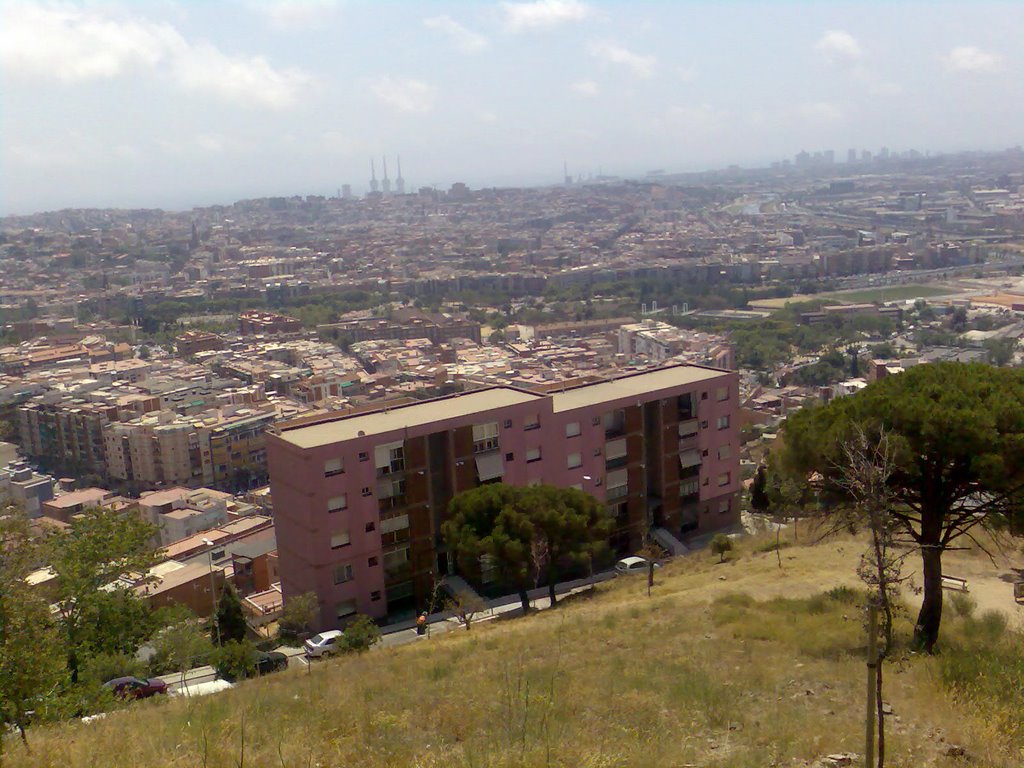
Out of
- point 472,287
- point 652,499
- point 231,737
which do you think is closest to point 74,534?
point 231,737

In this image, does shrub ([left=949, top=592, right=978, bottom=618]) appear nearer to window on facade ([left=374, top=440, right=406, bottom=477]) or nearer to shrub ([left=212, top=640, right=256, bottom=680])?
shrub ([left=212, top=640, right=256, bottom=680])

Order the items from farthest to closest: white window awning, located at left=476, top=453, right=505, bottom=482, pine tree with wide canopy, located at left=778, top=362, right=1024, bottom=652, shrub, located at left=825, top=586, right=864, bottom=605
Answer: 1. white window awning, located at left=476, top=453, right=505, bottom=482
2. shrub, located at left=825, top=586, right=864, bottom=605
3. pine tree with wide canopy, located at left=778, top=362, right=1024, bottom=652

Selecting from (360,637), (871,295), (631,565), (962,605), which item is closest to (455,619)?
(360,637)

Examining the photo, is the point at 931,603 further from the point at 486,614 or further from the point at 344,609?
the point at 344,609

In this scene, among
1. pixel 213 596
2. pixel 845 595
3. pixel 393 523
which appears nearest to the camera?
pixel 845 595

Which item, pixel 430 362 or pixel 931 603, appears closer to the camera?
pixel 931 603

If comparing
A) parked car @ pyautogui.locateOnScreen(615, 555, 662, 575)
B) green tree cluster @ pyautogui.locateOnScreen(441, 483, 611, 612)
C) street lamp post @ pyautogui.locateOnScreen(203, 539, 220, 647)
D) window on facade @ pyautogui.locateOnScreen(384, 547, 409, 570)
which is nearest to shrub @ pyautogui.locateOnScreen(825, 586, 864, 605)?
green tree cluster @ pyautogui.locateOnScreen(441, 483, 611, 612)

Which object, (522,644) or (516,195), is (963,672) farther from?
(516,195)
